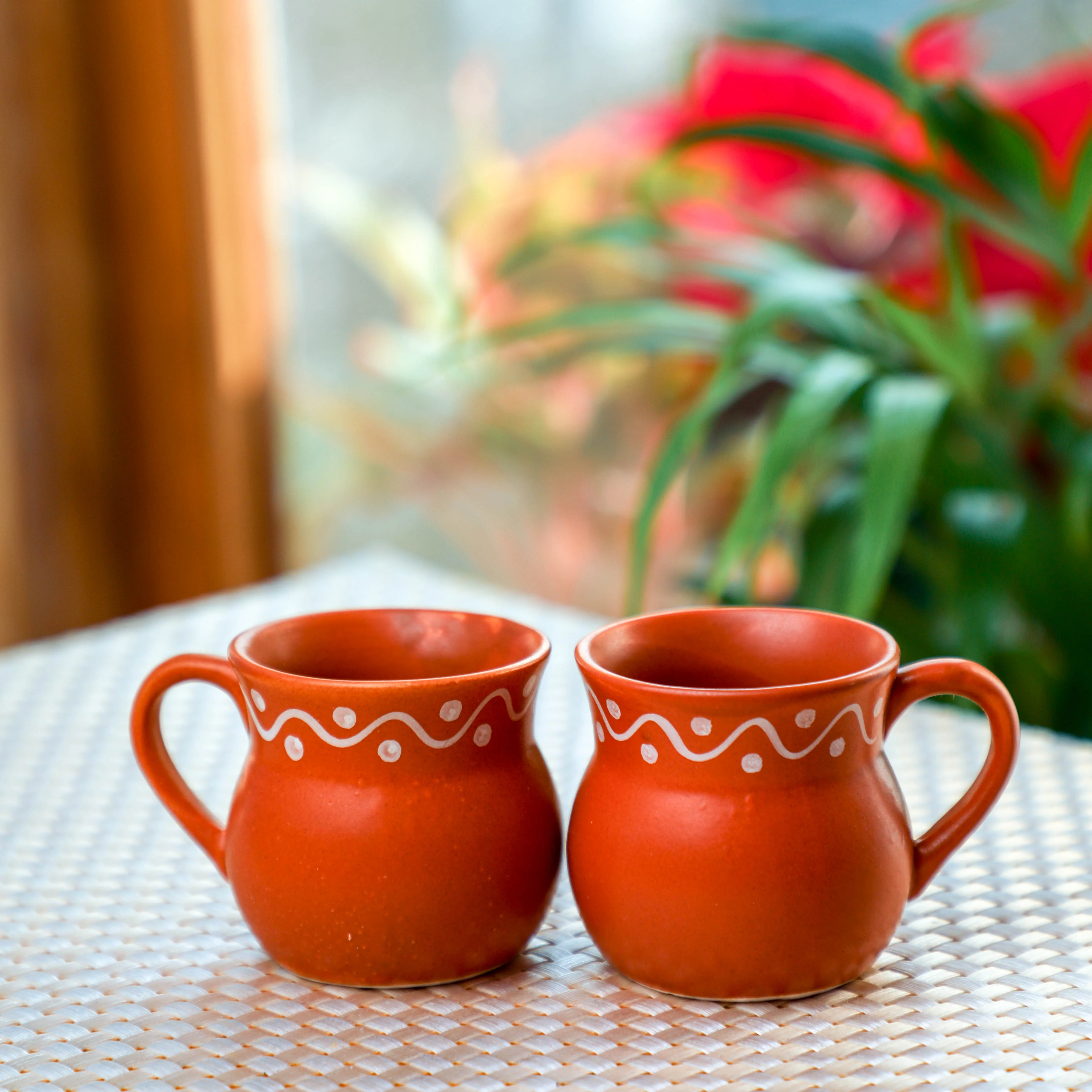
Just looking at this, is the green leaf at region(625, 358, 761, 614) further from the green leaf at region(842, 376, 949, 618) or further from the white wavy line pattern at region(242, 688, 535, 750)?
the white wavy line pattern at region(242, 688, 535, 750)

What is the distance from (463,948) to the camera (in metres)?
0.40

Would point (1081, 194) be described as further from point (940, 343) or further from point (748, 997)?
point (748, 997)

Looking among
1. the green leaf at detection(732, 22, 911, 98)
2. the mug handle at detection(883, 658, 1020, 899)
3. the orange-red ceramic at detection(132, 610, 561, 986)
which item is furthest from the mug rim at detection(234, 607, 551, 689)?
the green leaf at detection(732, 22, 911, 98)

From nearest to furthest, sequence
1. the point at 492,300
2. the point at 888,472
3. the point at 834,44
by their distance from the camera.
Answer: the point at 888,472 → the point at 834,44 → the point at 492,300

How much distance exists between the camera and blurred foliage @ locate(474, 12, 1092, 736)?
0.72 m

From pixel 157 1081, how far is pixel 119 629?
18.0 inches

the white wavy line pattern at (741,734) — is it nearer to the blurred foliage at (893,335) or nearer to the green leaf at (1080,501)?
the blurred foliage at (893,335)

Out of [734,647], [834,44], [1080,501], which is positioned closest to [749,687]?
[734,647]

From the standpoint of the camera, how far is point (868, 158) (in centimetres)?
76

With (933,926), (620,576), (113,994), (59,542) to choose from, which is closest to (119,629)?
(113,994)

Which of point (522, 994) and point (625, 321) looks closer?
point (522, 994)

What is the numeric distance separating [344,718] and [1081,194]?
543mm

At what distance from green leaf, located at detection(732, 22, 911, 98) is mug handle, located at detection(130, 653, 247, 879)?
0.52 meters

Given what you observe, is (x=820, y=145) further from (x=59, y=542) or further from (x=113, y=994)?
(x=59, y=542)
